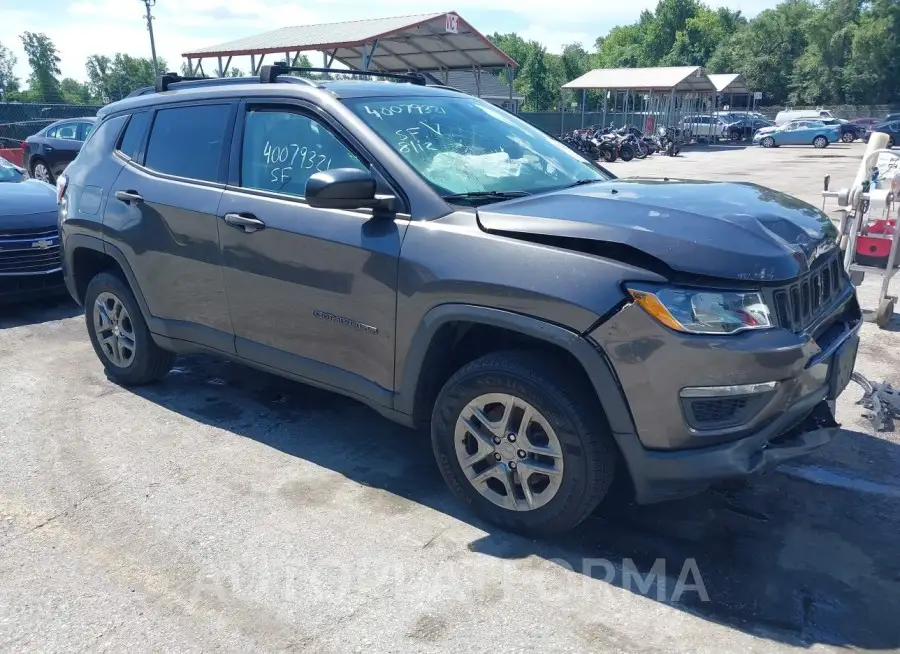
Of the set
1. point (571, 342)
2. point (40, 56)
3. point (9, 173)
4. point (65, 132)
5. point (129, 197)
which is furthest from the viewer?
point (40, 56)

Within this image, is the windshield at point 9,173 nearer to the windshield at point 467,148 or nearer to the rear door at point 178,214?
the rear door at point 178,214

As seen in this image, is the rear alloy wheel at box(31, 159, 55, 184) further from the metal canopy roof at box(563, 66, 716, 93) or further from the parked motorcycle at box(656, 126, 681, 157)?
the parked motorcycle at box(656, 126, 681, 157)

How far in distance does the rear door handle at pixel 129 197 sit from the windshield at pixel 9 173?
430cm

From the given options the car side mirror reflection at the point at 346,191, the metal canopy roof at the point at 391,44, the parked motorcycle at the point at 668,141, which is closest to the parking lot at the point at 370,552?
the car side mirror reflection at the point at 346,191

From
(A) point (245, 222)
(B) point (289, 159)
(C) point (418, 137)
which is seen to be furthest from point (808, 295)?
(A) point (245, 222)

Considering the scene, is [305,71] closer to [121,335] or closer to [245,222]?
[245,222]

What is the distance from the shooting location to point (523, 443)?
3.07m

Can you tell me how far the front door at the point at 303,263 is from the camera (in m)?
3.41

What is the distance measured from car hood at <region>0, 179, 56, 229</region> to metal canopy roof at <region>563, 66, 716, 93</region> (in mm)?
31078

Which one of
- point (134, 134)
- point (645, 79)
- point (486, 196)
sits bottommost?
point (486, 196)

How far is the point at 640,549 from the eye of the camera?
3.17 metres

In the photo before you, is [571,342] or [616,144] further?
[616,144]

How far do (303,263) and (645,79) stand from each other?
35638 mm

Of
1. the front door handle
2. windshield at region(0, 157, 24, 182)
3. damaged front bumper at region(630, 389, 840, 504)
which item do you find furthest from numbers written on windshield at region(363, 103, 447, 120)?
windshield at region(0, 157, 24, 182)
